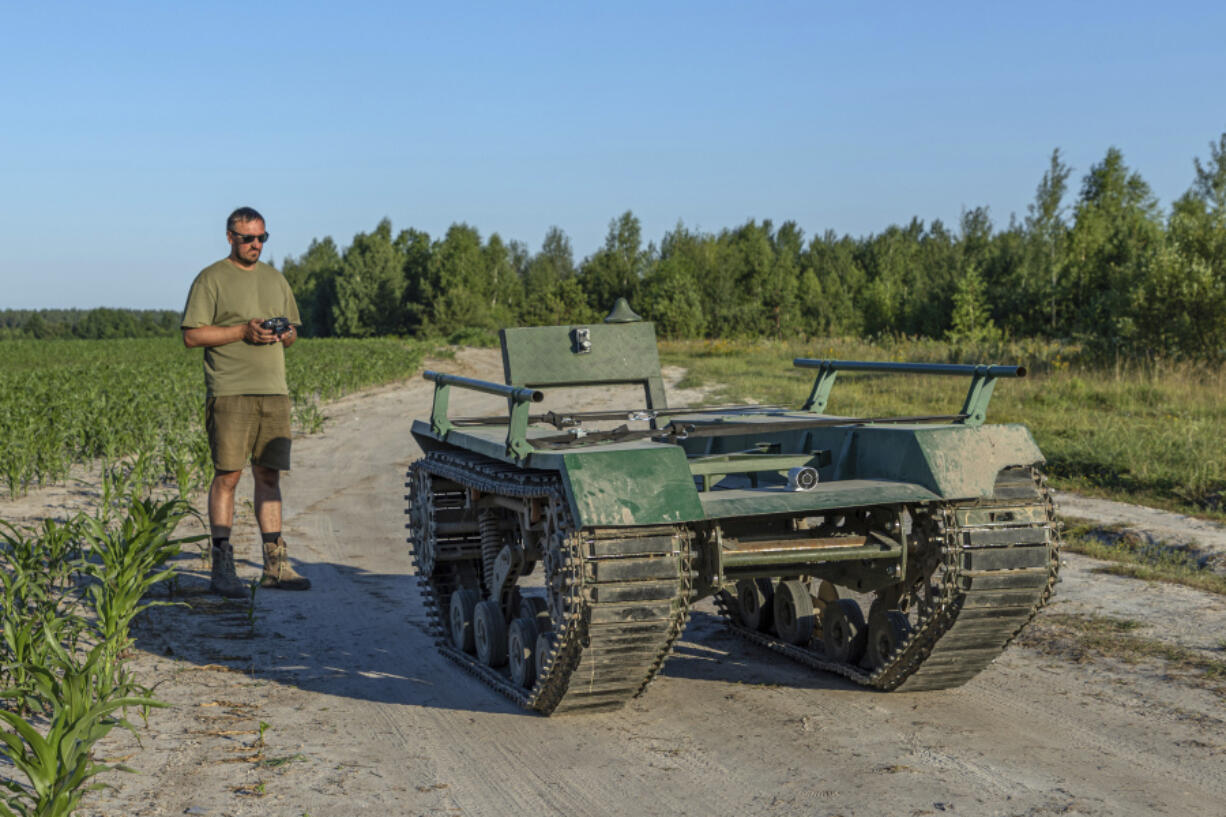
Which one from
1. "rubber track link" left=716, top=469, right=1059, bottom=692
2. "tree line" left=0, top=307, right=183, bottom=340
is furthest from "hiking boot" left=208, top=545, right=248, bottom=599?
"tree line" left=0, top=307, right=183, bottom=340

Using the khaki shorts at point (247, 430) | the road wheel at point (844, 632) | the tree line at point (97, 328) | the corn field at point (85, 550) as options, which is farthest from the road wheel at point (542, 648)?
the tree line at point (97, 328)

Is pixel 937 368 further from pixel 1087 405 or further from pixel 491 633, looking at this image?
pixel 1087 405

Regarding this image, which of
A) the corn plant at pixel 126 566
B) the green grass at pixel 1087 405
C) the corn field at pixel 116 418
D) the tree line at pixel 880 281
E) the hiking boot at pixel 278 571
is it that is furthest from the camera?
the tree line at pixel 880 281

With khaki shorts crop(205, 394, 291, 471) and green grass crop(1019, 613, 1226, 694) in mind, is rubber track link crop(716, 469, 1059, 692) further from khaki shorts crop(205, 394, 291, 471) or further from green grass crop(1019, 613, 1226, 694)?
khaki shorts crop(205, 394, 291, 471)

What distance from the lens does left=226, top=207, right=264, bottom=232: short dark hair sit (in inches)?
291

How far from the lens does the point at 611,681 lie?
4812mm

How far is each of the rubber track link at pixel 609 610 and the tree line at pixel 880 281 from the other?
18499mm

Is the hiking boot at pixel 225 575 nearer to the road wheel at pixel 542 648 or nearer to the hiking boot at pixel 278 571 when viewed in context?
the hiking boot at pixel 278 571

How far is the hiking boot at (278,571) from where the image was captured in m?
7.68

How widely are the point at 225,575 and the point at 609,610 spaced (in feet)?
12.6

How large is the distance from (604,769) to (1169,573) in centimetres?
519

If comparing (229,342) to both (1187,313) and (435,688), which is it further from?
(1187,313)

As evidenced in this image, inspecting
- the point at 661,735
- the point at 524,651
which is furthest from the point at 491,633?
the point at 661,735

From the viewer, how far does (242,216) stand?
741cm
